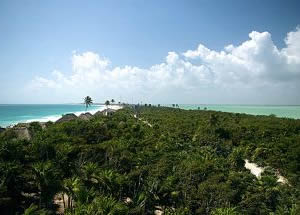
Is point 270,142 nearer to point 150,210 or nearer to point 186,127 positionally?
point 186,127

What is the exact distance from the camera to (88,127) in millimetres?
41062

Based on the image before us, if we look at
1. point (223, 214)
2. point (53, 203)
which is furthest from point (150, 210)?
point (53, 203)

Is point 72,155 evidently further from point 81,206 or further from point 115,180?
point 81,206

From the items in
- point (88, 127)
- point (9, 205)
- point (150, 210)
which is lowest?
point (150, 210)

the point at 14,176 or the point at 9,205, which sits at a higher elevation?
the point at 14,176

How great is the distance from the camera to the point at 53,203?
22891 mm

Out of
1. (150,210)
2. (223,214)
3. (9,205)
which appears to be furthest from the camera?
(150,210)

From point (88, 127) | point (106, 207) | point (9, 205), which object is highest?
point (88, 127)

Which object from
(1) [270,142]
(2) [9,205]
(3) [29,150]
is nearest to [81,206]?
(2) [9,205]

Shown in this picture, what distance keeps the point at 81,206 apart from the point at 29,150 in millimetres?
14039

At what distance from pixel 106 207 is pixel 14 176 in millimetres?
9360

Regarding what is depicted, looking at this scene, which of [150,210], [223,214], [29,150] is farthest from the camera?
[29,150]

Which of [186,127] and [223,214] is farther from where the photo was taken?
[186,127]

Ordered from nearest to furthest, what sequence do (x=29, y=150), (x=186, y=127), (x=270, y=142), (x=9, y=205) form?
(x=9, y=205) → (x=29, y=150) → (x=270, y=142) → (x=186, y=127)
